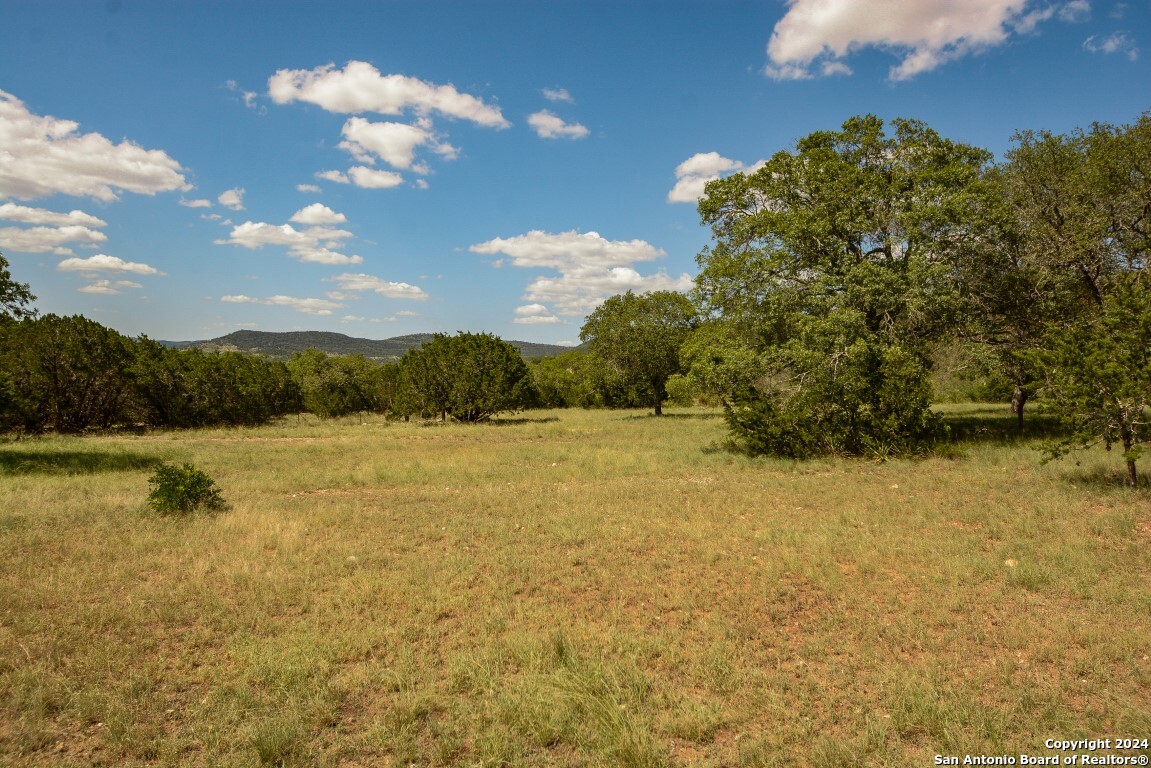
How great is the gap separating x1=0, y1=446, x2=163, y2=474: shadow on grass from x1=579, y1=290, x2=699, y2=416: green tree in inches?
1036

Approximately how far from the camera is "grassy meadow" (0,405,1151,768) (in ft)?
14.5

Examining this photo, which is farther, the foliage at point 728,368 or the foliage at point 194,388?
the foliage at point 194,388

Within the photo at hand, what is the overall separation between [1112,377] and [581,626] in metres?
11.6

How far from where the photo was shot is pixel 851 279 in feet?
56.1

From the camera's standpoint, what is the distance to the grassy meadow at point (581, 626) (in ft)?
14.5

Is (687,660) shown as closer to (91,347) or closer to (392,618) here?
(392,618)

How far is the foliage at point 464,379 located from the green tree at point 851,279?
742 inches

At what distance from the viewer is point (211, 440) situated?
83.6 ft

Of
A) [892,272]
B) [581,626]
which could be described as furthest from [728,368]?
[581,626]

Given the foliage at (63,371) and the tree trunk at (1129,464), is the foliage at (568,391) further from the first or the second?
the tree trunk at (1129,464)

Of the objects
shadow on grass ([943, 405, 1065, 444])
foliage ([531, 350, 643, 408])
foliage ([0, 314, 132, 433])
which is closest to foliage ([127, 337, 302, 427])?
foliage ([0, 314, 132, 433])

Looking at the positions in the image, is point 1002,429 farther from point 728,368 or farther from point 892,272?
point 728,368

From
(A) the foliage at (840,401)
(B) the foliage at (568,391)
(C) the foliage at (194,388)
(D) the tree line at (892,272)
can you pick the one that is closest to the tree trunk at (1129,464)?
(D) the tree line at (892,272)

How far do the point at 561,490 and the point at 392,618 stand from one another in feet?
24.6
